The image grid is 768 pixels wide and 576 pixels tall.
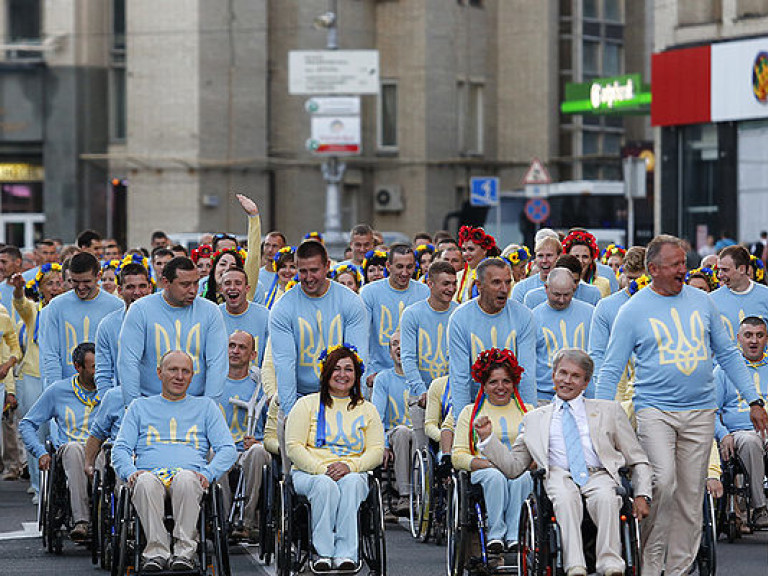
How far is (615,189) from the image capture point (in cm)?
4541

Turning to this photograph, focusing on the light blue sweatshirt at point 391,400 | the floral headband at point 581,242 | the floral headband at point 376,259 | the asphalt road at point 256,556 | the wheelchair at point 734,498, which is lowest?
the asphalt road at point 256,556

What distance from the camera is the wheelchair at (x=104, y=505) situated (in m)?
12.5

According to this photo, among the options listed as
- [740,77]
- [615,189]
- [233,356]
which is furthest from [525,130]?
[233,356]

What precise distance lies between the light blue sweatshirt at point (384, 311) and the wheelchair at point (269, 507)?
117 inches

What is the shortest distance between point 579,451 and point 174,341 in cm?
296

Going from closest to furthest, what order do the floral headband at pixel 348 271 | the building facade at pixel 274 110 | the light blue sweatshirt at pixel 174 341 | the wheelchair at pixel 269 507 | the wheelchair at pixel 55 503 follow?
the light blue sweatshirt at pixel 174 341
the wheelchair at pixel 269 507
the wheelchair at pixel 55 503
the floral headband at pixel 348 271
the building facade at pixel 274 110

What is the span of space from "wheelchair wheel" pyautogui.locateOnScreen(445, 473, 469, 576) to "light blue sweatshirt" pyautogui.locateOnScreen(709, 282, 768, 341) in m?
4.10

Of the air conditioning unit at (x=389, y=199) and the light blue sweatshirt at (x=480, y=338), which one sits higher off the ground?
the air conditioning unit at (x=389, y=199)

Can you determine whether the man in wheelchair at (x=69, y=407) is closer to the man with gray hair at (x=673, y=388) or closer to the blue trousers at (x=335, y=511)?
the blue trousers at (x=335, y=511)

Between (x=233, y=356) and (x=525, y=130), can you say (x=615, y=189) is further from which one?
(x=233, y=356)

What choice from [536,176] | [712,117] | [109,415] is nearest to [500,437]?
[109,415]

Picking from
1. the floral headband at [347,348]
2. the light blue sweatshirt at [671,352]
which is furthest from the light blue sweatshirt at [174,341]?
the light blue sweatshirt at [671,352]

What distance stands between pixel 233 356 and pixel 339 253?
25769mm

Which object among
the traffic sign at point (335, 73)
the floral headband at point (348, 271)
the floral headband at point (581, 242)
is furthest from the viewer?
the traffic sign at point (335, 73)
